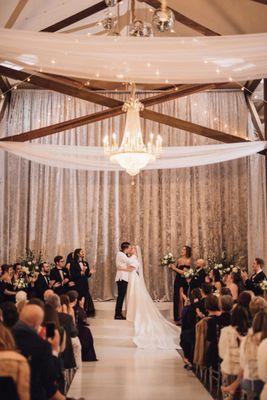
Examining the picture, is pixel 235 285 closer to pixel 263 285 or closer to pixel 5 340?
pixel 263 285

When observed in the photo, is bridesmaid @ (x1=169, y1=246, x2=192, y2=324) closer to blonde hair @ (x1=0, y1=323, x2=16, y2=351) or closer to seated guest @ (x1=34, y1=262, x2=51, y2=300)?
seated guest @ (x1=34, y1=262, x2=51, y2=300)

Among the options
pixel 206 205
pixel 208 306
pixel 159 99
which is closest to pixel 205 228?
pixel 206 205

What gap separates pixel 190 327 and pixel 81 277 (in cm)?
460

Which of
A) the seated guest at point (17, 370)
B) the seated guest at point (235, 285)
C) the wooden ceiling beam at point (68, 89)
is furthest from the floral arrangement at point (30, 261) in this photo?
the seated guest at point (17, 370)

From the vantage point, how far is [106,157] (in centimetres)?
1073

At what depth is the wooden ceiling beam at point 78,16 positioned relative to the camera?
11805mm

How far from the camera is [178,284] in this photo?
12594 millimetres

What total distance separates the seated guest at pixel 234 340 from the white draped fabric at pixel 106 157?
17.3 ft

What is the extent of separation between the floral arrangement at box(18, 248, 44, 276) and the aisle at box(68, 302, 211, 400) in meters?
2.09

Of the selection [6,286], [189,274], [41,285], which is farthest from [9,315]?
[189,274]

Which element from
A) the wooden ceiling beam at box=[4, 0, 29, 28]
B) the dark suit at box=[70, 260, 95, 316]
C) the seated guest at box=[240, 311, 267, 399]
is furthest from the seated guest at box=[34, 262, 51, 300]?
the seated guest at box=[240, 311, 267, 399]

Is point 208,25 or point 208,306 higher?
point 208,25

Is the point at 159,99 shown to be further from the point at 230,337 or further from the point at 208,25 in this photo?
the point at 230,337

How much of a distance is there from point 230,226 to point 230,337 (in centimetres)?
901
